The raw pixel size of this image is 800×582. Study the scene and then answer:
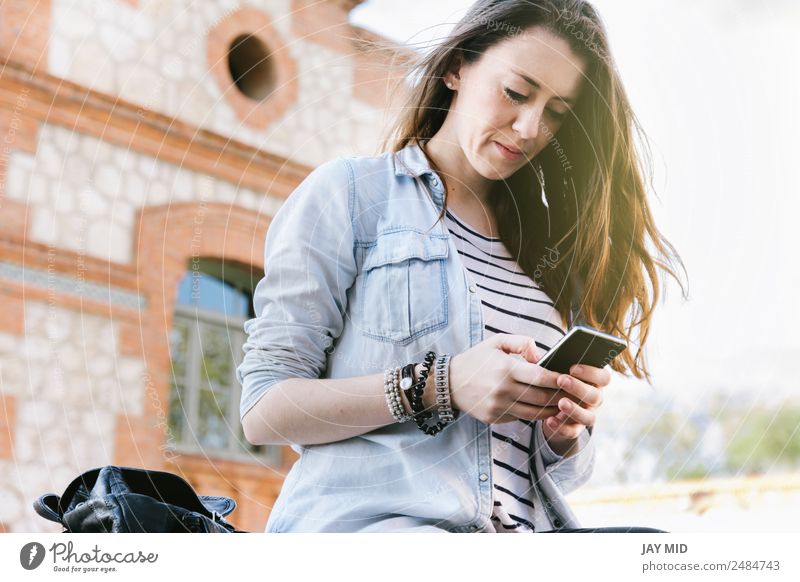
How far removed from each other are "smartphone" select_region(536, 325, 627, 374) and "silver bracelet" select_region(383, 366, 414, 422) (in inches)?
3.9

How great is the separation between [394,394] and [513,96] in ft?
0.91

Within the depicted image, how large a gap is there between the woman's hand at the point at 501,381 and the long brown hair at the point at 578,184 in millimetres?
156

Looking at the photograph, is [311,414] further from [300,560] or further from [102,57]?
[102,57]

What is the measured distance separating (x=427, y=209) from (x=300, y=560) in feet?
0.99

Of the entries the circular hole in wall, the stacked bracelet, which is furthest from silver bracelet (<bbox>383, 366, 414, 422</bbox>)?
the circular hole in wall

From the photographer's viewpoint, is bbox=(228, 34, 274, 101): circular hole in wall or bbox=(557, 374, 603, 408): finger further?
bbox=(228, 34, 274, 101): circular hole in wall

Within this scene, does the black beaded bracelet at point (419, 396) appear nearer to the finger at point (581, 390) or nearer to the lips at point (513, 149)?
the finger at point (581, 390)

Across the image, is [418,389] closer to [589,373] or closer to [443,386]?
[443,386]

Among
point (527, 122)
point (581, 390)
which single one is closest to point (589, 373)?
point (581, 390)

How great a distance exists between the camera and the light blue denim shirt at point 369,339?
2.61 ft

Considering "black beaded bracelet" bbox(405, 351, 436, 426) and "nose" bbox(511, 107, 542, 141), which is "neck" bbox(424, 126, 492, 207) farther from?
"black beaded bracelet" bbox(405, 351, 436, 426)

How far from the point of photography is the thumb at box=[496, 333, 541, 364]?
0.78 metres

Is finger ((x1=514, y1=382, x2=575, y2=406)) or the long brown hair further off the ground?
the long brown hair

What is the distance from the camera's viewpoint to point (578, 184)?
1005 millimetres
